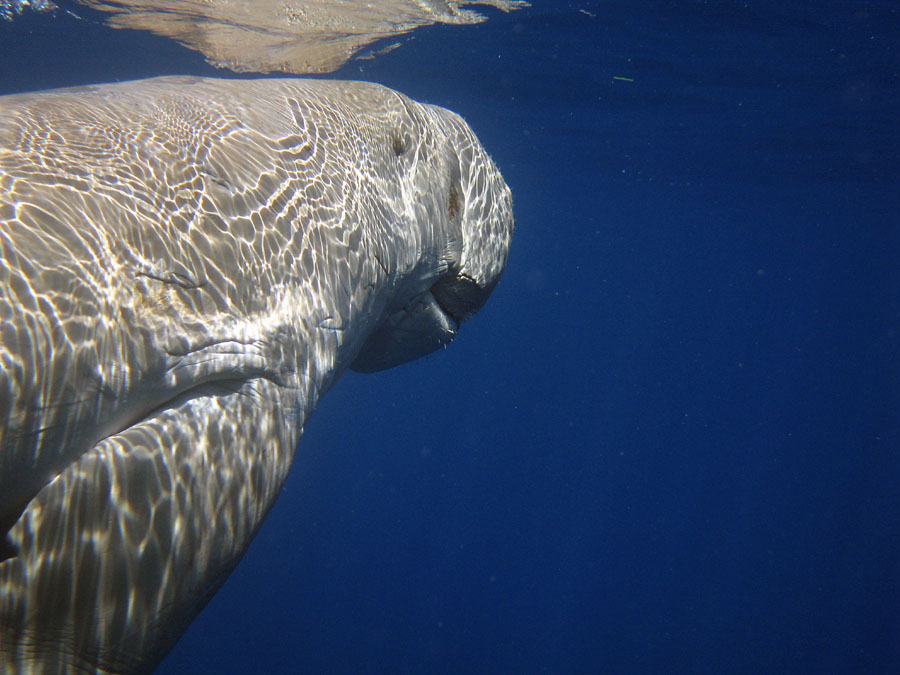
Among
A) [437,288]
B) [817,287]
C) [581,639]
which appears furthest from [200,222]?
[817,287]

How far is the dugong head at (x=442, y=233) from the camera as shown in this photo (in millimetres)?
3100

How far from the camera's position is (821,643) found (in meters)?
53.8

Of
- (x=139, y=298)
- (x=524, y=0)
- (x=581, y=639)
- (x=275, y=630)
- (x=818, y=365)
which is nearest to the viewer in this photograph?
(x=139, y=298)

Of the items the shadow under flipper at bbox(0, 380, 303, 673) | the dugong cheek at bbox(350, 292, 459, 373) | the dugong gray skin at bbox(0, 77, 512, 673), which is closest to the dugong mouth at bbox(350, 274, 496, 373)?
the dugong cheek at bbox(350, 292, 459, 373)

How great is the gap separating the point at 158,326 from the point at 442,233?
1.70 m

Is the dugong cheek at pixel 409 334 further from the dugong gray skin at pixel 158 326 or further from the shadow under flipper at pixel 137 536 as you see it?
the shadow under flipper at pixel 137 536

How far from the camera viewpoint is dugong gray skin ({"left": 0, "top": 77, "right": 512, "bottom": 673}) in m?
1.43

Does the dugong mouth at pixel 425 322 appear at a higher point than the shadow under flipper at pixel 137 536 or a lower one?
lower

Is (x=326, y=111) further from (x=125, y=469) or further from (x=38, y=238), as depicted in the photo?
(x=125, y=469)

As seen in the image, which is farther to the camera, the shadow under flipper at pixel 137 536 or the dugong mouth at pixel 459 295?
the dugong mouth at pixel 459 295

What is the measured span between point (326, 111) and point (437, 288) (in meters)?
1.06

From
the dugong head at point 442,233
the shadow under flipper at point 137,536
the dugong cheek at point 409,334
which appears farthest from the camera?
the dugong cheek at point 409,334

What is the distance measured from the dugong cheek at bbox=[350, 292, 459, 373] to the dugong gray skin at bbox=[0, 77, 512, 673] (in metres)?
0.43

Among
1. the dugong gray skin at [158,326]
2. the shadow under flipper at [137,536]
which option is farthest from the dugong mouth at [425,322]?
the shadow under flipper at [137,536]
